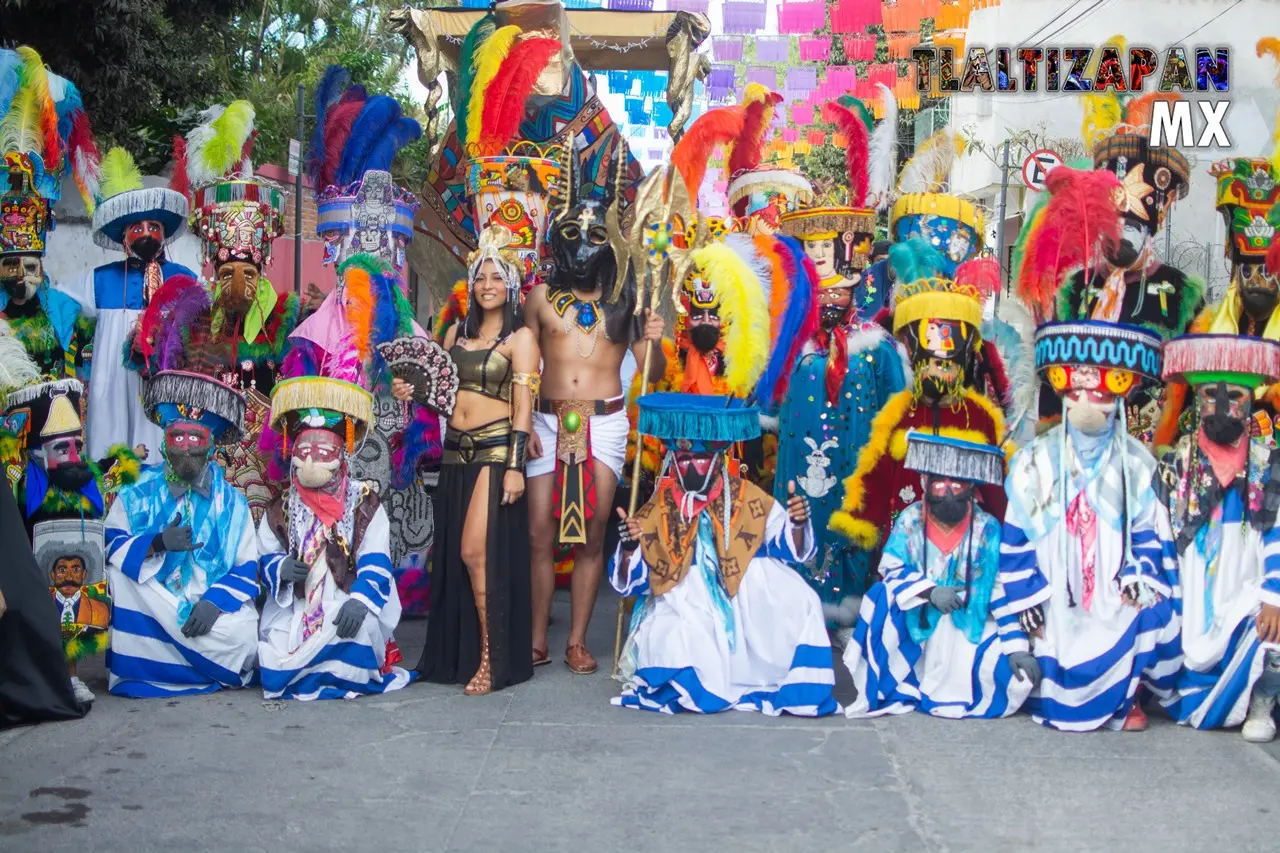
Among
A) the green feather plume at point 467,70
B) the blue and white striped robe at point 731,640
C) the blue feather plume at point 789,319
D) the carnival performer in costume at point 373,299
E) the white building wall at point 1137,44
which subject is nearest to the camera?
the blue and white striped robe at point 731,640

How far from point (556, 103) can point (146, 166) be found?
6730 mm

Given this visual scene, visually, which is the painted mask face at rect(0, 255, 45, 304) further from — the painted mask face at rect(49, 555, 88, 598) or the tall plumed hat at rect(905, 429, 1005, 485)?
the tall plumed hat at rect(905, 429, 1005, 485)

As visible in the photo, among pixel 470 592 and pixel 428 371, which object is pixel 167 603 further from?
pixel 428 371

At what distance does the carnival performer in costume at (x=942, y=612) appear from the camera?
556cm

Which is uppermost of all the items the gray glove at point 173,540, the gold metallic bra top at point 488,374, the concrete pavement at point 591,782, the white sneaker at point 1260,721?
the gold metallic bra top at point 488,374

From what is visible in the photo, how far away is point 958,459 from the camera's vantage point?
5.64 m

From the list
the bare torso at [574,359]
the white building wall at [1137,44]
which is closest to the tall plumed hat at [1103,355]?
the bare torso at [574,359]

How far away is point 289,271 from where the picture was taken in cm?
1619

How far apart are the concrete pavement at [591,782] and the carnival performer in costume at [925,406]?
1.23 metres

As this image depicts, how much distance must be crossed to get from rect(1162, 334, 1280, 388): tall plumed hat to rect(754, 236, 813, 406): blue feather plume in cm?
187

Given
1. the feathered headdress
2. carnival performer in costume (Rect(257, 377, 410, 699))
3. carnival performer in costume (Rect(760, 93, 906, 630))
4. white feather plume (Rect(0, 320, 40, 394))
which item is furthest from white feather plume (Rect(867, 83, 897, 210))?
white feather plume (Rect(0, 320, 40, 394))

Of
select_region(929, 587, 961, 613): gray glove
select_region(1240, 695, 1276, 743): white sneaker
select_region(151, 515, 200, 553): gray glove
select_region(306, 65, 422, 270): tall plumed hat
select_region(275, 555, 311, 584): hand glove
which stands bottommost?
select_region(1240, 695, 1276, 743): white sneaker

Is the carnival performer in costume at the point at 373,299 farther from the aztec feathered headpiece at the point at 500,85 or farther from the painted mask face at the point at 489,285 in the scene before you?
the aztec feathered headpiece at the point at 500,85

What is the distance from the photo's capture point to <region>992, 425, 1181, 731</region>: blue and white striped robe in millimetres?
5402
